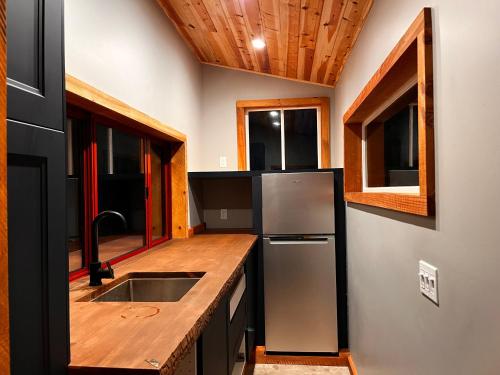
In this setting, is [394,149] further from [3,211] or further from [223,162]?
[223,162]

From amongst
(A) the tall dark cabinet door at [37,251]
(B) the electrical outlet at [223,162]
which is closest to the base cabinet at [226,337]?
(A) the tall dark cabinet door at [37,251]

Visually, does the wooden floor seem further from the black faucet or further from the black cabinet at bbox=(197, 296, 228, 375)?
the black faucet

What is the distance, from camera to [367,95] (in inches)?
76.3

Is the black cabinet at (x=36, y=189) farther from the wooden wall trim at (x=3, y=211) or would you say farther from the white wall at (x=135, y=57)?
the white wall at (x=135, y=57)

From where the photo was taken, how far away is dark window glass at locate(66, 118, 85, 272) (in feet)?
5.88

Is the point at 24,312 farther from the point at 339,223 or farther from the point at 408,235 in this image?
the point at 339,223

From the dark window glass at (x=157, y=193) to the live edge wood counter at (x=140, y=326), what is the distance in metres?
0.83

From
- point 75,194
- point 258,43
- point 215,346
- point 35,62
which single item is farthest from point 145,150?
point 35,62

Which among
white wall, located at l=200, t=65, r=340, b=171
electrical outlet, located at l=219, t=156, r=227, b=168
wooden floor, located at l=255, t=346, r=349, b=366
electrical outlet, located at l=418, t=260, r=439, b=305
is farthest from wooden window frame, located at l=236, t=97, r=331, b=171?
electrical outlet, located at l=418, t=260, r=439, b=305

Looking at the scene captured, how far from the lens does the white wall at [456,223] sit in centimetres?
84

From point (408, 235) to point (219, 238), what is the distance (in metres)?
1.86

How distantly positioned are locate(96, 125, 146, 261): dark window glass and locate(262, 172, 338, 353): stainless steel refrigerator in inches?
40.4

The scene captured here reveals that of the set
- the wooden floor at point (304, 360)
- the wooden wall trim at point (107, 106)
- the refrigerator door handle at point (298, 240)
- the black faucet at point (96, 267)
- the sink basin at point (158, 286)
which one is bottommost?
the wooden floor at point (304, 360)

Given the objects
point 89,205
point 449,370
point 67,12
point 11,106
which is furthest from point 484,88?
point 89,205
